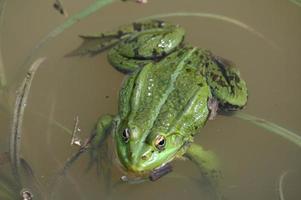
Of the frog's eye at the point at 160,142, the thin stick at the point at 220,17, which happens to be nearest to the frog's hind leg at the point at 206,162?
the frog's eye at the point at 160,142

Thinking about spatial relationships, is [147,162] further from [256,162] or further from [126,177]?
[256,162]

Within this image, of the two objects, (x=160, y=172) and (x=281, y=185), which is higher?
(x=160, y=172)

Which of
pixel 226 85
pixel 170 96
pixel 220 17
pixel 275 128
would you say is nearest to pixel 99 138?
pixel 170 96

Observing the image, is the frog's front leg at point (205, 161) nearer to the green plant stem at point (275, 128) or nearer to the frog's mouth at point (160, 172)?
the frog's mouth at point (160, 172)

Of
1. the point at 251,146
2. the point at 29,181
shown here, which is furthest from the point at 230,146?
the point at 29,181

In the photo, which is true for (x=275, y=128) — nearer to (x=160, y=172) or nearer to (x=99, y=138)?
(x=160, y=172)

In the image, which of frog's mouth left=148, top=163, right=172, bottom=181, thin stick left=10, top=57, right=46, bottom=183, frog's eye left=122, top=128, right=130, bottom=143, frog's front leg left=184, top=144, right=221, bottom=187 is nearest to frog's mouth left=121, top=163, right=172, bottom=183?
frog's mouth left=148, top=163, right=172, bottom=181

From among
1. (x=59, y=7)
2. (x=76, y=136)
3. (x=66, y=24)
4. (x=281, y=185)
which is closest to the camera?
(x=281, y=185)

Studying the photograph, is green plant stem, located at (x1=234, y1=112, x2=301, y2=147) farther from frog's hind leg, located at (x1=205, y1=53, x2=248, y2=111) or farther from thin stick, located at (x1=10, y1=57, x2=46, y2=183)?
thin stick, located at (x1=10, y1=57, x2=46, y2=183)

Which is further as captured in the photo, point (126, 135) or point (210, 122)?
point (210, 122)
